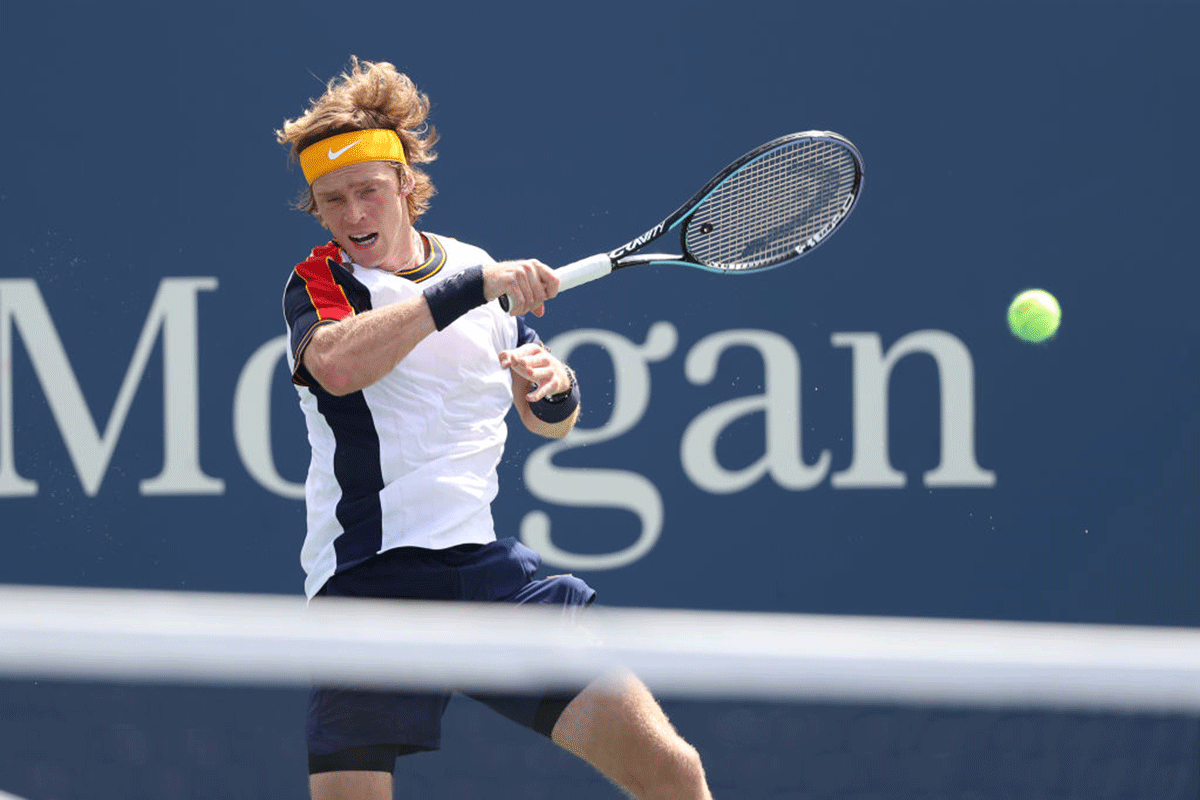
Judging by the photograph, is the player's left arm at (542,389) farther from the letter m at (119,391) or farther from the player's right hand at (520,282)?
the letter m at (119,391)

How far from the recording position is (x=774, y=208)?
2.94m

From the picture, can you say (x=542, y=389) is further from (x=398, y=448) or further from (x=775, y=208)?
(x=775, y=208)

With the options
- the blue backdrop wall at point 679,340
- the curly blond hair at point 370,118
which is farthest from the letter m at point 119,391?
the curly blond hair at point 370,118

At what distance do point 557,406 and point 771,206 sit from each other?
0.65m

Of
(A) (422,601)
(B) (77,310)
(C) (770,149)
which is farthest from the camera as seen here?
(B) (77,310)

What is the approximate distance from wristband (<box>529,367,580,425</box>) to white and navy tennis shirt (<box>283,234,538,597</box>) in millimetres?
124

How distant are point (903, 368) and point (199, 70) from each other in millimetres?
1762

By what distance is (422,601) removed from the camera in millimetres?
2430

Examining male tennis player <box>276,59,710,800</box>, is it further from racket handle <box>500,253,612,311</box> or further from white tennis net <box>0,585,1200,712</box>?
white tennis net <box>0,585,1200,712</box>

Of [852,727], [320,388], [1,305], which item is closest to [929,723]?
[852,727]

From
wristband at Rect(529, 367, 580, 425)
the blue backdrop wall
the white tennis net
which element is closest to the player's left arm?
wristband at Rect(529, 367, 580, 425)

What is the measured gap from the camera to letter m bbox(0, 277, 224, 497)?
3371mm

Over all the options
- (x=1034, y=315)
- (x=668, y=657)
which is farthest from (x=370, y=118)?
(x=1034, y=315)

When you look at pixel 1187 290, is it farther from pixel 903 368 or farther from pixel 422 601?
pixel 422 601
